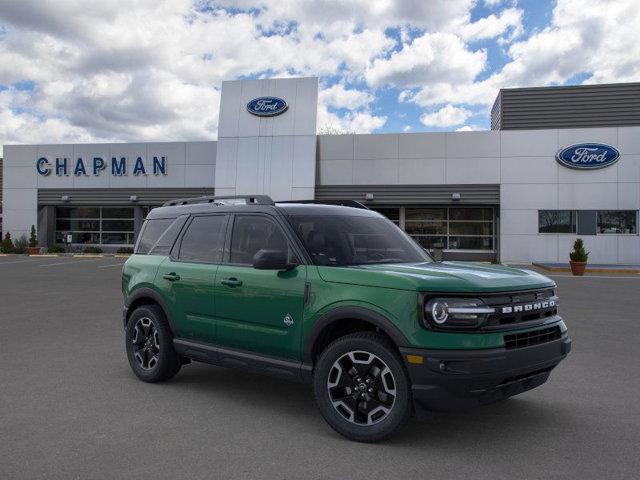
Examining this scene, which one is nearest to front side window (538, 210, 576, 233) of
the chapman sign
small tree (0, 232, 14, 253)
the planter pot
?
the planter pot

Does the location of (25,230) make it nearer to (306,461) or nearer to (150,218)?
(150,218)

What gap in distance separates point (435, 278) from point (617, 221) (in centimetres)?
2717

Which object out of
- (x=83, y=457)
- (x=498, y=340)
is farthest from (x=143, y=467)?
(x=498, y=340)

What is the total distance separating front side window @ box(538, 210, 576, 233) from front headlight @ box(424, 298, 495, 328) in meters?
26.2

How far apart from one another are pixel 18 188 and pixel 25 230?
256cm

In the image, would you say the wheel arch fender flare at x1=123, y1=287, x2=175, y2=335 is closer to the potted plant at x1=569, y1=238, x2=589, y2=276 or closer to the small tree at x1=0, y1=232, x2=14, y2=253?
the potted plant at x1=569, y1=238, x2=589, y2=276

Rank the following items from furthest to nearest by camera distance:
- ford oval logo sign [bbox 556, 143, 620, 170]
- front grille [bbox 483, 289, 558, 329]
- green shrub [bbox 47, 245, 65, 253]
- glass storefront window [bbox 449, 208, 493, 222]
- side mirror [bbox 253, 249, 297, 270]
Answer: green shrub [bbox 47, 245, 65, 253]
glass storefront window [bbox 449, 208, 493, 222]
ford oval logo sign [bbox 556, 143, 620, 170]
side mirror [bbox 253, 249, 297, 270]
front grille [bbox 483, 289, 558, 329]

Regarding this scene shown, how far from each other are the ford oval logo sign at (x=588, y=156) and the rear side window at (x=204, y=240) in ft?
83.6

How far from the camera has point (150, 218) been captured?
6.93m

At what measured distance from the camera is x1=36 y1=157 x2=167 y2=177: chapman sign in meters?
33.4

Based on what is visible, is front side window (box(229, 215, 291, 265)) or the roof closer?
front side window (box(229, 215, 291, 265))

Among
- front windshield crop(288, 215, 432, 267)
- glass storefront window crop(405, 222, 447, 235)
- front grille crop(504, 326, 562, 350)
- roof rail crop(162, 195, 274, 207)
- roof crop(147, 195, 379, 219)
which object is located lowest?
front grille crop(504, 326, 562, 350)

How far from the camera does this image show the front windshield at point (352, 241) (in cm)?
502

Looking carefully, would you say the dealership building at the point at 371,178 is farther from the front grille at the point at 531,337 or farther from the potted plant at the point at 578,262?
the front grille at the point at 531,337
